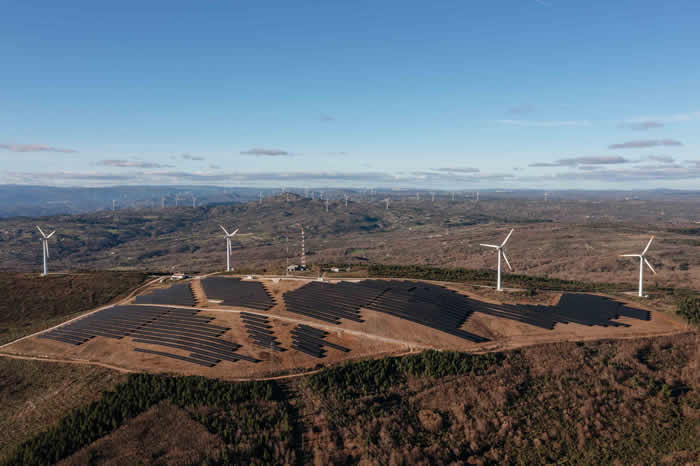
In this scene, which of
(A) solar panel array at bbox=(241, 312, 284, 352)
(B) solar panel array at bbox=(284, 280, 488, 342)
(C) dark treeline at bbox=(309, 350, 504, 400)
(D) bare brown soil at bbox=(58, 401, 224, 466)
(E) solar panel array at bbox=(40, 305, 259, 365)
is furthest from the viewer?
(B) solar panel array at bbox=(284, 280, 488, 342)

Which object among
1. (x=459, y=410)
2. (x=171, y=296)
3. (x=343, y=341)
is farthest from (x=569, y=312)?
(x=171, y=296)

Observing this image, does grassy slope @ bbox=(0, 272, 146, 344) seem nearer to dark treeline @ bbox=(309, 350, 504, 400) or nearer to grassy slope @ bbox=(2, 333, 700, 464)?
grassy slope @ bbox=(2, 333, 700, 464)

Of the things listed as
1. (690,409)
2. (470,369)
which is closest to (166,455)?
(470,369)

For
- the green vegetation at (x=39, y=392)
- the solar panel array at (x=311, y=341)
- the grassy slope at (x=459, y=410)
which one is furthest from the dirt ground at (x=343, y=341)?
the grassy slope at (x=459, y=410)

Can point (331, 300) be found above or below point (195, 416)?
above

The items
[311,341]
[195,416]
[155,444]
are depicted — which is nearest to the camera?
[155,444]

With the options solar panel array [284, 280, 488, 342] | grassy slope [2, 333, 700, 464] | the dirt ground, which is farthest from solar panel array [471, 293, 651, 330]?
grassy slope [2, 333, 700, 464]

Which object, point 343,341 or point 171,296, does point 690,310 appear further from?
point 171,296
